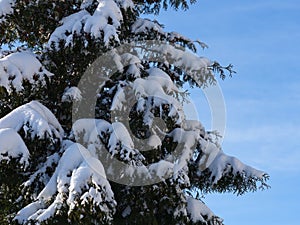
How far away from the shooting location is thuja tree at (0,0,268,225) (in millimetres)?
8016

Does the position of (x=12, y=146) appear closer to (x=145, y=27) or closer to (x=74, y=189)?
(x=74, y=189)

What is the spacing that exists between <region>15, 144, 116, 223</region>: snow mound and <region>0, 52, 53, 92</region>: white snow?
1696mm

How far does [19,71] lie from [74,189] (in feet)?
9.07

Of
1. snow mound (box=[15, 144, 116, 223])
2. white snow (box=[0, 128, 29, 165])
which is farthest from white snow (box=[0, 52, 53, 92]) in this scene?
snow mound (box=[15, 144, 116, 223])

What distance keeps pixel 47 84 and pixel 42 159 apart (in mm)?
1464

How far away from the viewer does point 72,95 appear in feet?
31.1

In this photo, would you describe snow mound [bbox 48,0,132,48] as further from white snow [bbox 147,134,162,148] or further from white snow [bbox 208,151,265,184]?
white snow [bbox 208,151,265,184]

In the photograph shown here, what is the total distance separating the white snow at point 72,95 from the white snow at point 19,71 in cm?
45

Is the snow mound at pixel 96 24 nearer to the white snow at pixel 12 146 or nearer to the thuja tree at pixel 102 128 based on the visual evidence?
the thuja tree at pixel 102 128

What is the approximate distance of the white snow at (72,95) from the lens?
9469 mm

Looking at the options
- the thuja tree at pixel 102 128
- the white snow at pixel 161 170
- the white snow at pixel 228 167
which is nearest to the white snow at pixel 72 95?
the thuja tree at pixel 102 128

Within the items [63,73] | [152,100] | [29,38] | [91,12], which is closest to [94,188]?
[152,100]

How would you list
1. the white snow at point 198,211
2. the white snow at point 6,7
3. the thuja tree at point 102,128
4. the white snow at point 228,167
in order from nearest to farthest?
the thuja tree at point 102,128 → the white snow at point 198,211 → the white snow at point 228,167 → the white snow at point 6,7

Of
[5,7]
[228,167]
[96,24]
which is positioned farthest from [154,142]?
[5,7]
